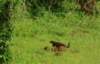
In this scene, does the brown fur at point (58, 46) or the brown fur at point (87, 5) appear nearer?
the brown fur at point (58, 46)

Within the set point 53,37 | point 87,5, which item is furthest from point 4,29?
point 87,5

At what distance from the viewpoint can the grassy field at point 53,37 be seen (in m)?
12.0

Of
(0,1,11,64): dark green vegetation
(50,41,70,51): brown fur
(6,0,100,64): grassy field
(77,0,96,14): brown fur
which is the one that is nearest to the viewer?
(0,1,11,64): dark green vegetation

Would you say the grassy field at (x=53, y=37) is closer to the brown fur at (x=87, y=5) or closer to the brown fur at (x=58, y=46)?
the brown fur at (x=58, y=46)

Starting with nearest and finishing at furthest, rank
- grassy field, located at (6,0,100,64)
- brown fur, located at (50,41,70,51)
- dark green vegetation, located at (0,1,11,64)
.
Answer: dark green vegetation, located at (0,1,11,64), grassy field, located at (6,0,100,64), brown fur, located at (50,41,70,51)

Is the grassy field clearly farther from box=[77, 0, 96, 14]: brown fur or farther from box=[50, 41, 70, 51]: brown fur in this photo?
box=[77, 0, 96, 14]: brown fur

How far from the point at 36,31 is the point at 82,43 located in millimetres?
1875

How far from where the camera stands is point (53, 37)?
1409 cm

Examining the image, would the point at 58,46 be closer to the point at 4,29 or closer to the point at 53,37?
the point at 53,37

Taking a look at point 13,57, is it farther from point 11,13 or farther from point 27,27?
point 27,27

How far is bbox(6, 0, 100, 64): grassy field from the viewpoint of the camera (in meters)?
12.0

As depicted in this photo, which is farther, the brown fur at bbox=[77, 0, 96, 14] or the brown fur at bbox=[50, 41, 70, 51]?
the brown fur at bbox=[77, 0, 96, 14]

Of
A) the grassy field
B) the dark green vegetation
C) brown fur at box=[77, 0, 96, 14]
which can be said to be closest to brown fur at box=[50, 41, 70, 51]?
the grassy field

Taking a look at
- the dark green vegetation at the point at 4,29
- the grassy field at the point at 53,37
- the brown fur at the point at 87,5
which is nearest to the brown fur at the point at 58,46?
the grassy field at the point at 53,37
